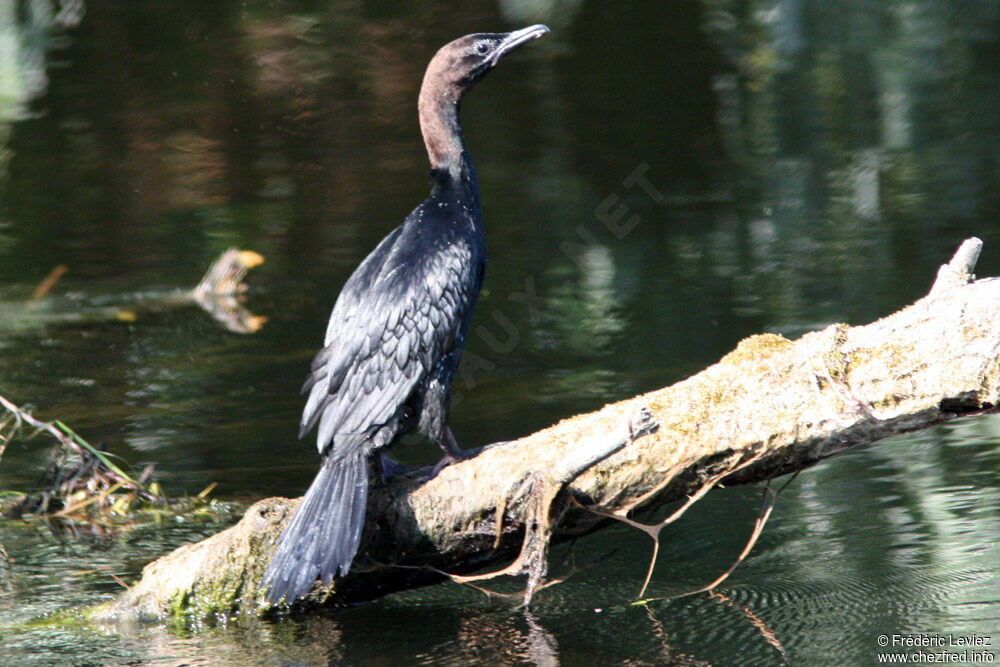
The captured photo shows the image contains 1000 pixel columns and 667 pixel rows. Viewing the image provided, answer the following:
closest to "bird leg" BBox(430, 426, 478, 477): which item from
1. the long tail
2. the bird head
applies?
the long tail

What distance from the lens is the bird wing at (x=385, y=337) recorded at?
11.5 ft

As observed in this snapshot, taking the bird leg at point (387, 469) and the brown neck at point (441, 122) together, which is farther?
the brown neck at point (441, 122)

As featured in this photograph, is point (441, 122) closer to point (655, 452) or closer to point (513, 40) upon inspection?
point (513, 40)

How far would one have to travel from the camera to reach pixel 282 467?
4895 millimetres

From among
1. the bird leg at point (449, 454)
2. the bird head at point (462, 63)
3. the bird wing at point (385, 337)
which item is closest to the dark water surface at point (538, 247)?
the bird leg at point (449, 454)

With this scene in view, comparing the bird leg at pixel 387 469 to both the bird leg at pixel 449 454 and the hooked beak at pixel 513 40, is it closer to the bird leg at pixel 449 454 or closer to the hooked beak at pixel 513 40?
the bird leg at pixel 449 454

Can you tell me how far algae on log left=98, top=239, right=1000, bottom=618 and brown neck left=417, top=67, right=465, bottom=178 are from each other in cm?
124

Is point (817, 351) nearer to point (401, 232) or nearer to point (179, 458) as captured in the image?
point (401, 232)

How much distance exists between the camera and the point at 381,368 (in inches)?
140

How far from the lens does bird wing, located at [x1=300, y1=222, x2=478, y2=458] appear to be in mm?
3504

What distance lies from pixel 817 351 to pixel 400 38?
896 cm

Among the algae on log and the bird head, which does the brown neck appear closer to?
the bird head

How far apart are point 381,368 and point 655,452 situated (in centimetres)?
89

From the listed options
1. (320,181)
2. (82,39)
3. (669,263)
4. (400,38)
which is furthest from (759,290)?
(82,39)
